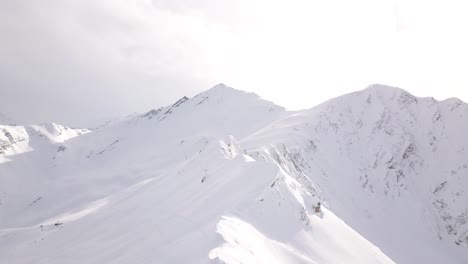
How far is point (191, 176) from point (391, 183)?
71.4 meters

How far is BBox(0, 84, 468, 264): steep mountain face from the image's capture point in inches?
893

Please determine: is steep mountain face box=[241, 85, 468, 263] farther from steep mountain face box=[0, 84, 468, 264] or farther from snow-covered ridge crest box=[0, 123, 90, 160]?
snow-covered ridge crest box=[0, 123, 90, 160]

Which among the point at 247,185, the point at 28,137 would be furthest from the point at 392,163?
the point at 28,137

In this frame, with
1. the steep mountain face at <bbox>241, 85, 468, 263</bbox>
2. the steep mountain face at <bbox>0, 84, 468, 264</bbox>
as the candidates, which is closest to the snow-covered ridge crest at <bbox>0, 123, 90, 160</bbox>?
the steep mountain face at <bbox>0, 84, 468, 264</bbox>

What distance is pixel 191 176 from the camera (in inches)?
1264

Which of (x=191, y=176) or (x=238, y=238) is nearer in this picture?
(x=238, y=238)

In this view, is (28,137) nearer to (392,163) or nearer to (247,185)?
(392,163)

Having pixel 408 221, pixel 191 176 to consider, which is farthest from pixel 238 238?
pixel 408 221

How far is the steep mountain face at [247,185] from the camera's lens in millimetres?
22672

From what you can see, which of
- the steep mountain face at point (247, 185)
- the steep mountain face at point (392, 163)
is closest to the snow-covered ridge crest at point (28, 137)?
the steep mountain face at point (247, 185)

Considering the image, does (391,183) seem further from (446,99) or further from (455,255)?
(446,99)

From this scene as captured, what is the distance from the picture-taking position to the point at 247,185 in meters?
26.9

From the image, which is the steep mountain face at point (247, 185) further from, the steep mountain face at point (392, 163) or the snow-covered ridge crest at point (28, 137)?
the snow-covered ridge crest at point (28, 137)

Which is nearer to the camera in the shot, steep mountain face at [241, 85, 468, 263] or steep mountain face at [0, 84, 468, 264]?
steep mountain face at [0, 84, 468, 264]
